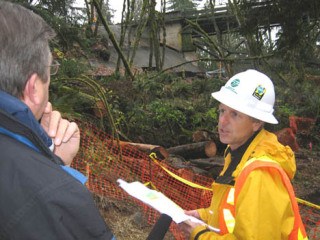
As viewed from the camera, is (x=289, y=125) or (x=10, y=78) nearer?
(x=10, y=78)

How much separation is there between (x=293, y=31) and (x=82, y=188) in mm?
7464

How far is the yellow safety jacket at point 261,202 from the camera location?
209cm

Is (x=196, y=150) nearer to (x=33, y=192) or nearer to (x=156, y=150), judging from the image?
(x=156, y=150)

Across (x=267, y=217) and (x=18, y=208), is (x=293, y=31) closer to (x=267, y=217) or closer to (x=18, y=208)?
(x=267, y=217)

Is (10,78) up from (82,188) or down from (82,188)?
up

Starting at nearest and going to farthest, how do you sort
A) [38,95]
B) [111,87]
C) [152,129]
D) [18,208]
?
[18,208], [38,95], [152,129], [111,87]

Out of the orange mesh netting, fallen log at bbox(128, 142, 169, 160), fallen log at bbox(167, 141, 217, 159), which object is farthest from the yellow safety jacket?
fallen log at bbox(167, 141, 217, 159)

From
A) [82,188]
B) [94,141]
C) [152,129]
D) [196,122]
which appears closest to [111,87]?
[152,129]

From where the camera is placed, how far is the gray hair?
1.27m

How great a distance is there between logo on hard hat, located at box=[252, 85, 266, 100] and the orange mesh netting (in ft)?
8.49

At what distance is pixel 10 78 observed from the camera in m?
1.28

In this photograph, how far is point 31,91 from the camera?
4.44 feet

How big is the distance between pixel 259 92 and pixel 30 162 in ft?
6.02

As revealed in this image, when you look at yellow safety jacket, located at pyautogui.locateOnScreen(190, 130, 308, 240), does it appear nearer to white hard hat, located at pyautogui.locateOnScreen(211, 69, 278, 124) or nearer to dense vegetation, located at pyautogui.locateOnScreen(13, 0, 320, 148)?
white hard hat, located at pyautogui.locateOnScreen(211, 69, 278, 124)
